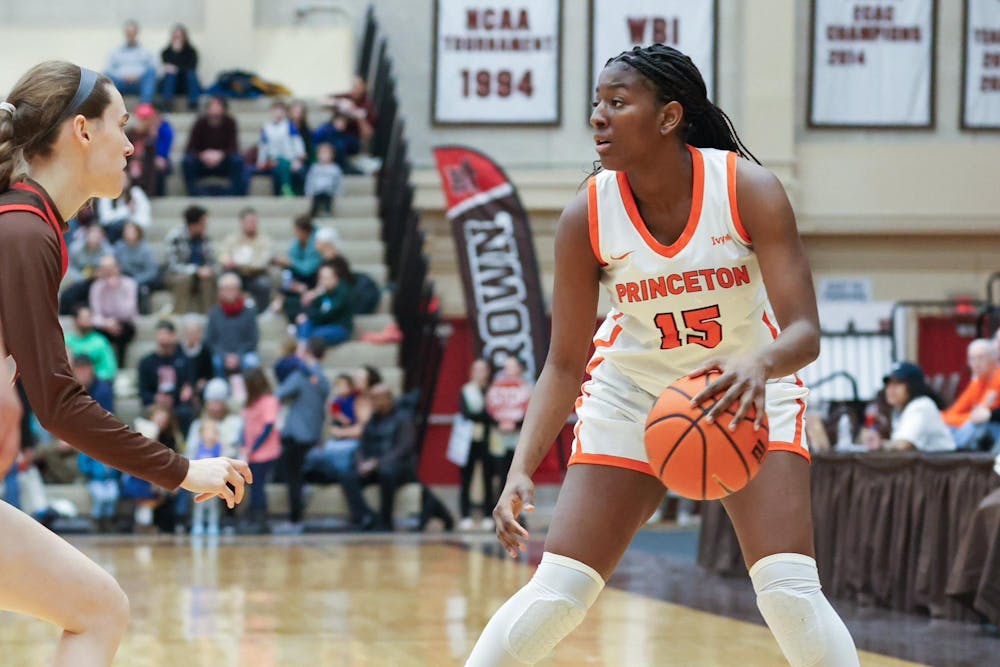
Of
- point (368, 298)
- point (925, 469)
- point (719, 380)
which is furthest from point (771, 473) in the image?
point (368, 298)

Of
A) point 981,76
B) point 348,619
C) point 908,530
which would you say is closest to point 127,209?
point 348,619

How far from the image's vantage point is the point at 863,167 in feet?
63.7

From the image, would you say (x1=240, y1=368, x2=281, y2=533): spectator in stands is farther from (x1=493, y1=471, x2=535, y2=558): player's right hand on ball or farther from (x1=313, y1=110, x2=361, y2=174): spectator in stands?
(x1=493, y1=471, x2=535, y2=558): player's right hand on ball

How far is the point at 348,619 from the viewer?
760 centimetres

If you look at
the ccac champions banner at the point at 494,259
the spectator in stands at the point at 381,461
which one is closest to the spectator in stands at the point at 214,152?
the ccac champions banner at the point at 494,259

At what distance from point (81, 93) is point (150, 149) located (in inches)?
568

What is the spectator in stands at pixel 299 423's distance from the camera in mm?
13492

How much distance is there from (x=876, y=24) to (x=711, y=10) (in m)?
2.18

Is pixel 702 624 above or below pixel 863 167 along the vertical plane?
below

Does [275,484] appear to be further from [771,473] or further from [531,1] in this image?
[771,473]

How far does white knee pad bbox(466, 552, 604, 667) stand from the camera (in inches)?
139

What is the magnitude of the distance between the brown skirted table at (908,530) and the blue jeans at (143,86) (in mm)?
11359

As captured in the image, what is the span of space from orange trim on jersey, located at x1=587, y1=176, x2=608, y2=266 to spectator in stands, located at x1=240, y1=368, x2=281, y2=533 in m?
9.90

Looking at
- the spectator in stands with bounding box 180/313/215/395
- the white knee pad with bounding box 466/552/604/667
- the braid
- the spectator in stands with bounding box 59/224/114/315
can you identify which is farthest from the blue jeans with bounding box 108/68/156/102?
the white knee pad with bounding box 466/552/604/667
